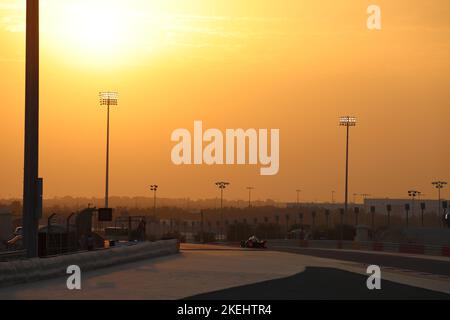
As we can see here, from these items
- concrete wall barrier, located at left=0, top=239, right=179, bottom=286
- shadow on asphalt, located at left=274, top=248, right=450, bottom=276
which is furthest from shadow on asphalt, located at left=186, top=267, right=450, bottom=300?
shadow on asphalt, located at left=274, top=248, right=450, bottom=276

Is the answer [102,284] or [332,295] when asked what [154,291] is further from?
[332,295]

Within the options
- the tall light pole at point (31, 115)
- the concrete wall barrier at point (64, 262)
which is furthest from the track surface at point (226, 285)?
the tall light pole at point (31, 115)

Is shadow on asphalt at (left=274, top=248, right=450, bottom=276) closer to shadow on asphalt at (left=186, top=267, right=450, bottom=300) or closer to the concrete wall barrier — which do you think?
shadow on asphalt at (left=186, top=267, right=450, bottom=300)

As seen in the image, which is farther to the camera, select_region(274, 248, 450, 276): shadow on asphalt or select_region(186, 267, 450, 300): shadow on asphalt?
select_region(274, 248, 450, 276): shadow on asphalt

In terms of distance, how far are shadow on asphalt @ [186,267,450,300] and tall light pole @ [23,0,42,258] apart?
6.62m

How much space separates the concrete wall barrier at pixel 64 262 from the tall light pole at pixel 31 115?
1459mm

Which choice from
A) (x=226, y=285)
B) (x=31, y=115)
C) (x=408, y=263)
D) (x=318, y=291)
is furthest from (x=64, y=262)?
(x=408, y=263)

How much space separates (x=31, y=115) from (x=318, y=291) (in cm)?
957

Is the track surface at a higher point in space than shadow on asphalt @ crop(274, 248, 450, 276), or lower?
higher

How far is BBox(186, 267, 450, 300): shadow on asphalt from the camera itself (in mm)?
19609

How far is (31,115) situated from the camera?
25.0 m

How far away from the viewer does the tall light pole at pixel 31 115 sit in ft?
80.5

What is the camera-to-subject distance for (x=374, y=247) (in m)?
67.4

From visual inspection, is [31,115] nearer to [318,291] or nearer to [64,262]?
[64,262]
